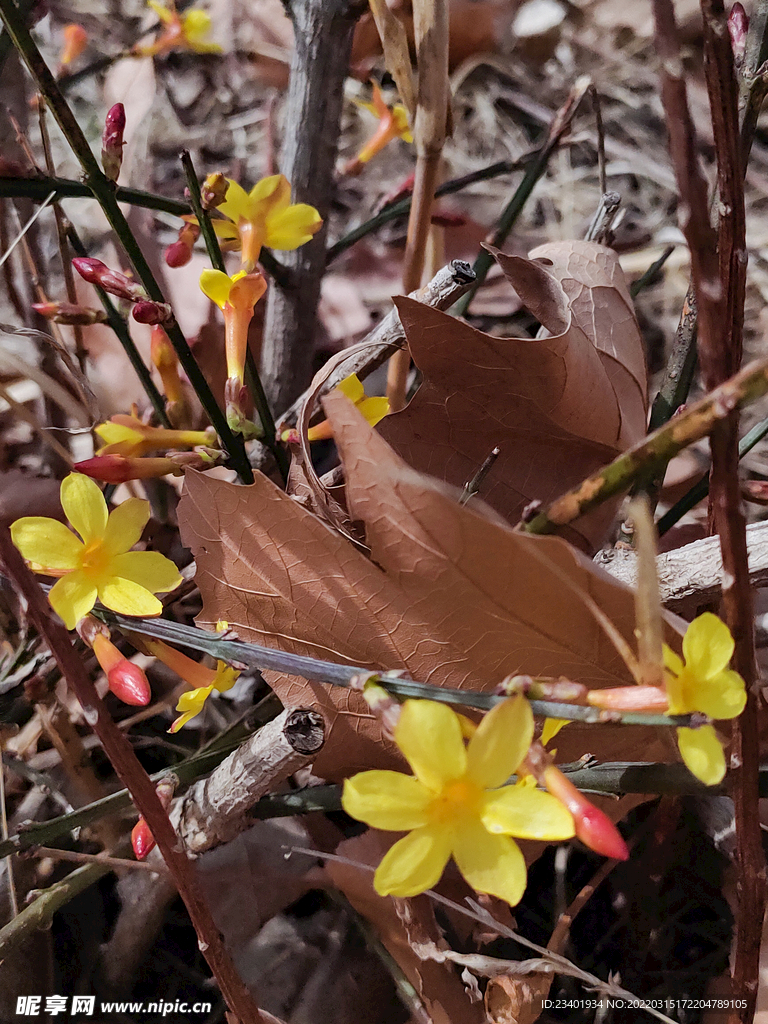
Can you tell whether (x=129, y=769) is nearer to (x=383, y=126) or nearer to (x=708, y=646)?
(x=708, y=646)

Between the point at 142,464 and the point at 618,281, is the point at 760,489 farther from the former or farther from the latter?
the point at 142,464

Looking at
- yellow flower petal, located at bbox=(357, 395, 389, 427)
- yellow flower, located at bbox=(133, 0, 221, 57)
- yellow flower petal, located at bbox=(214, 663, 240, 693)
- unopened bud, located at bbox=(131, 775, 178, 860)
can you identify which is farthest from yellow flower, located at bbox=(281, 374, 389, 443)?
yellow flower, located at bbox=(133, 0, 221, 57)

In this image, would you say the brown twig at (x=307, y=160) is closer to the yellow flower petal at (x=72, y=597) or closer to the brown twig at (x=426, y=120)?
the brown twig at (x=426, y=120)

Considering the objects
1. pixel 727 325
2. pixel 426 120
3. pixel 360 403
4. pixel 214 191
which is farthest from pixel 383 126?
pixel 727 325

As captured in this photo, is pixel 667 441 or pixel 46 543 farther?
pixel 46 543

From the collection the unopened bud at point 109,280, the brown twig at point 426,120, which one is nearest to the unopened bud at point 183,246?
the unopened bud at point 109,280

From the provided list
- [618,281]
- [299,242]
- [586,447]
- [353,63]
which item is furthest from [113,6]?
[586,447]

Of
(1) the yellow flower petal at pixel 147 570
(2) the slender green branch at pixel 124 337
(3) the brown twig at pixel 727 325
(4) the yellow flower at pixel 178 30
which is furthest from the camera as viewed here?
(4) the yellow flower at pixel 178 30

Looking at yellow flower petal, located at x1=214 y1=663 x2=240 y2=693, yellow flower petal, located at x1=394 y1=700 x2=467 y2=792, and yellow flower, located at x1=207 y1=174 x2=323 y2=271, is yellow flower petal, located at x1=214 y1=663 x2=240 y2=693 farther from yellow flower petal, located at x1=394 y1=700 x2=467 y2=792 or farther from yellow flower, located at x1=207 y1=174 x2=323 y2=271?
yellow flower, located at x1=207 y1=174 x2=323 y2=271
